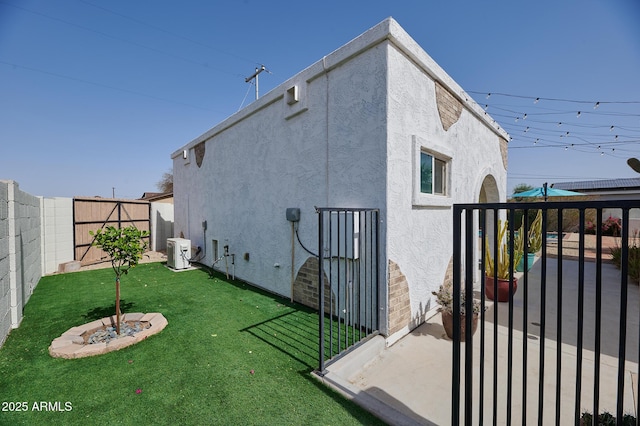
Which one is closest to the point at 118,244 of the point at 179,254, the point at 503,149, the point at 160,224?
the point at 179,254

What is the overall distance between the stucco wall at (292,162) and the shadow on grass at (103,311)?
248 centimetres

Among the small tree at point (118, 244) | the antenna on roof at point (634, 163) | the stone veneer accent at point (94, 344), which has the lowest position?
the stone veneer accent at point (94, 344)

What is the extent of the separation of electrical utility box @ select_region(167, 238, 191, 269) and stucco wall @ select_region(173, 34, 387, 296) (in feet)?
2.06

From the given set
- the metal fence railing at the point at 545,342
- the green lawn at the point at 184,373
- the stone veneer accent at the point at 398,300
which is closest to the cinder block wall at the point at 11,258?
the green lawn at the point at 184,373

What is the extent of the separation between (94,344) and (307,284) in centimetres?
312

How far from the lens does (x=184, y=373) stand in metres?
2.90

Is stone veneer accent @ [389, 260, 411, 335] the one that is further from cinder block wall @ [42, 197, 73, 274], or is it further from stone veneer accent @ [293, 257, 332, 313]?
cinder block wall @ [42, 197, 73, 274]

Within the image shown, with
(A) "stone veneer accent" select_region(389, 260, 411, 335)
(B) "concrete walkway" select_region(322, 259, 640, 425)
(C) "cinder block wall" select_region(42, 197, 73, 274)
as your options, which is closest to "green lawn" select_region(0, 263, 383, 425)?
(B) "concrete walkway" select_region(322, 259, 640, 425)

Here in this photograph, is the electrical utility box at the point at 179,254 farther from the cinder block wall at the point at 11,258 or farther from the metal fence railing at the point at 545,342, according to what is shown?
the metal fence railing at the point at 545,342

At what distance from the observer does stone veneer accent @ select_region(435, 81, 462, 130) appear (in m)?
4.70

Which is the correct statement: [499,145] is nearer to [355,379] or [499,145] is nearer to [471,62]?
[471,62]

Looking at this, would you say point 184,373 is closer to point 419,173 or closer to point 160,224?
point 419,173

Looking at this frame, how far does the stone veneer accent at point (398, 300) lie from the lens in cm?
365

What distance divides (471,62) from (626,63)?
10.9 feet
